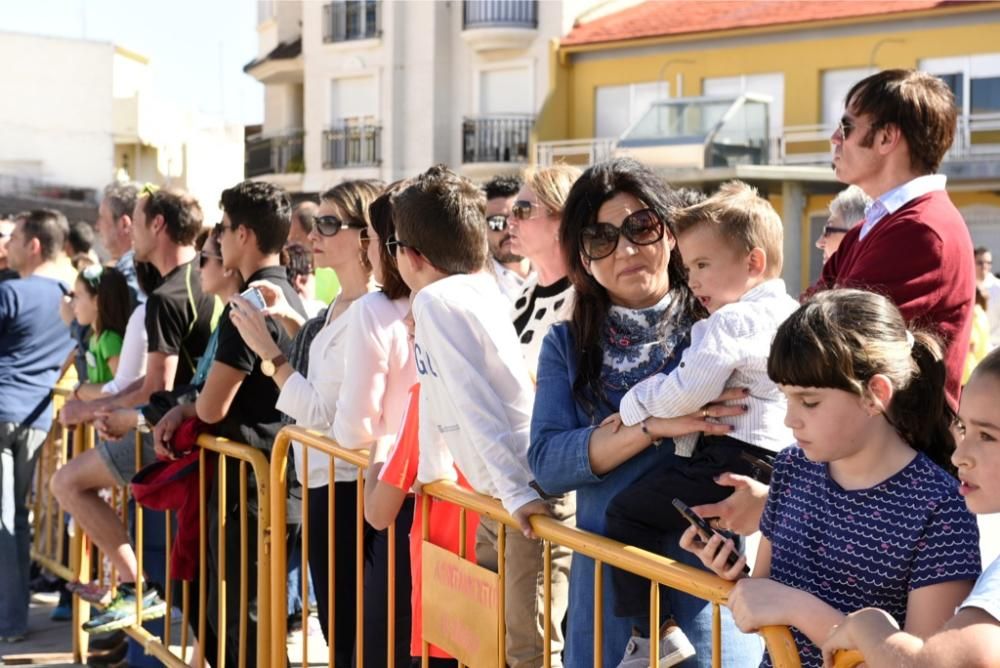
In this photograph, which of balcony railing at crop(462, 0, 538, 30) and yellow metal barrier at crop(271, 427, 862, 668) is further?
balcony railing at crop(462, 0, 538, 30)

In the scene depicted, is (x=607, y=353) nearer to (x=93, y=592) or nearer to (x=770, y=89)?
(x=93, y=592)

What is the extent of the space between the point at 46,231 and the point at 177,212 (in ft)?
5.92

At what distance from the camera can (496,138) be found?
35031mm

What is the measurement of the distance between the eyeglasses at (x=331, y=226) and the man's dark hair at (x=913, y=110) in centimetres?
197

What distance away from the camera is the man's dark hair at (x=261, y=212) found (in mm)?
5398

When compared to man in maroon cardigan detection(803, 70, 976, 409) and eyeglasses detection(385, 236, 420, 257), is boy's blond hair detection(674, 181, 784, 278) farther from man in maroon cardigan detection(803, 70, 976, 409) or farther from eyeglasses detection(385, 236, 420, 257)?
eyeglasses detection(385, 236, 420, 257)

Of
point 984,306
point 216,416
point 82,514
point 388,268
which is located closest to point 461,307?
point 388,268

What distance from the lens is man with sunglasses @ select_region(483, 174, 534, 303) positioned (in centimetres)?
619

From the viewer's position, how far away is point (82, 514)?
6074 mm

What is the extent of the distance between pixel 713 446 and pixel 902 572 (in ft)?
2.29

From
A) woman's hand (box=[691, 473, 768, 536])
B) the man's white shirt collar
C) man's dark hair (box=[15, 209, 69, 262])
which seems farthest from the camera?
man's dark hair (box=[15, 209, 69, 262])

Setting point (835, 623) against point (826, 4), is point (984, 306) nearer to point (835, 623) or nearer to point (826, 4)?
point (835, 623)

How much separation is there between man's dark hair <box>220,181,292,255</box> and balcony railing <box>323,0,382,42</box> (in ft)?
106

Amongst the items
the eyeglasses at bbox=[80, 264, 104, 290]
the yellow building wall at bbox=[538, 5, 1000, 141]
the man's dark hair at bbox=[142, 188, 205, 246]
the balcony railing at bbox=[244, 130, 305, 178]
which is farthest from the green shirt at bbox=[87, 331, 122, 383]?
the balcony railing at bbox=[244, 130, 305, 178]
